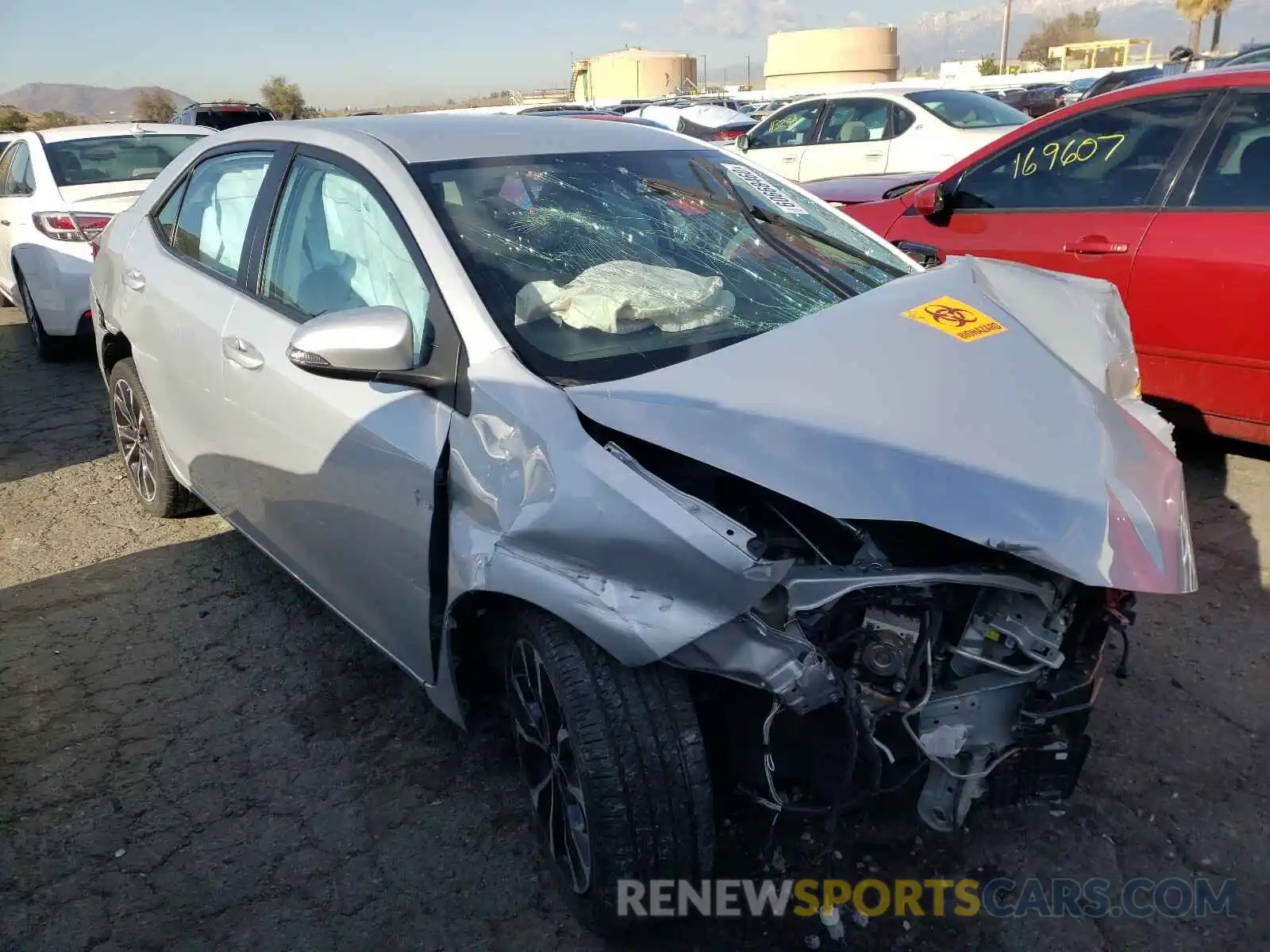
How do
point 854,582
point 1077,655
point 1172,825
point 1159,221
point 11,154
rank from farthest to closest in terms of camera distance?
1. point 11,154
2. point 1159,221
3. point 1172,825
4. point 1077,655
5. point 854,582

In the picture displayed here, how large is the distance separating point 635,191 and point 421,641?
145 cm

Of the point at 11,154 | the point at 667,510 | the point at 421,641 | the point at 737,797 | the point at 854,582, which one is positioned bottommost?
the point at 737,797

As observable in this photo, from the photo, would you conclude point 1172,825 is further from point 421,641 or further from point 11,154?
point 11,154

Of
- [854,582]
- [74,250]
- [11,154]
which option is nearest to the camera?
[854,582]

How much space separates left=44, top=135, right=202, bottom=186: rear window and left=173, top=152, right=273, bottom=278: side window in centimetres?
360

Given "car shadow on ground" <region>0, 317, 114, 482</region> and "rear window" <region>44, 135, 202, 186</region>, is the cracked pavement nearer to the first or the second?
"car shadow on ground" <region>0, 317, 114, 482</region>

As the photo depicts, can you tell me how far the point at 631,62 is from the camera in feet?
170

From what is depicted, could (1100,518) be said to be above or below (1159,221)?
below

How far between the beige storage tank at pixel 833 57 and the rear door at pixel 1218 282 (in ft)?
178

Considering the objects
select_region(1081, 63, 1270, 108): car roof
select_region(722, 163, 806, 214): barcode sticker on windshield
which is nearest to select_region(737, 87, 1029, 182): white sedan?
select_region(1081, 63, 1270, 108): car roof

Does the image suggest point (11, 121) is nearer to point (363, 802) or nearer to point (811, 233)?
point (811, 233)

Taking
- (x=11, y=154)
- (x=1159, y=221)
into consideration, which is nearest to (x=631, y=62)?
(x=11, y=154)

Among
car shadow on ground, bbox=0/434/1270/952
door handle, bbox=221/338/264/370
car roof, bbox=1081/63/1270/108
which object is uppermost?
car roof, bbox=1081/63/1270/108

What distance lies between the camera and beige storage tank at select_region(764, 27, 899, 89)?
5559 cm
